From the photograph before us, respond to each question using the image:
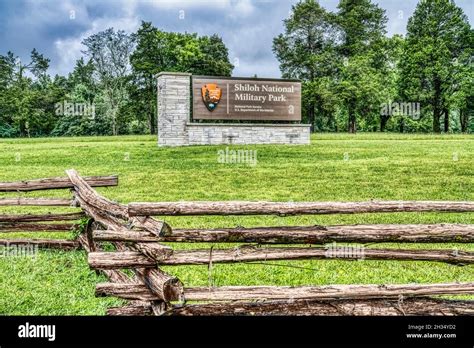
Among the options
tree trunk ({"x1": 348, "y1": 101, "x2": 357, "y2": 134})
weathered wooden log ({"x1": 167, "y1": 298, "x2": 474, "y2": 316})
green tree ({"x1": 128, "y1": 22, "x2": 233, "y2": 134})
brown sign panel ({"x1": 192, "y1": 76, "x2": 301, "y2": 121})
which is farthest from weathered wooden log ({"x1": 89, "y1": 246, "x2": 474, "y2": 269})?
brown sign panel ({"x1": 192, "y1": 76, "x2": 301, "y2": 121})

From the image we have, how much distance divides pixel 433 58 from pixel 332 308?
15.0 ft

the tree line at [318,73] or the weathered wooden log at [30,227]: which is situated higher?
the tree line at [318,73]

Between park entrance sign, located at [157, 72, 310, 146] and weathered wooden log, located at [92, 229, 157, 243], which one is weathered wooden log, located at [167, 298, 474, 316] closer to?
weathered wooden log, located at [92, 229, 157, 243]

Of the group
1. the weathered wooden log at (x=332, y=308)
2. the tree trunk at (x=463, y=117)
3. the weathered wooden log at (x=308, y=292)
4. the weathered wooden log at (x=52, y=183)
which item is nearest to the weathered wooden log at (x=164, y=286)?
the weathered wooden log at (x=308, y=292)

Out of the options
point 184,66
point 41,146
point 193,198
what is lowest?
point 193,198

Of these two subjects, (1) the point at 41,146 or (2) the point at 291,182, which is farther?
(2) the point at 291,182

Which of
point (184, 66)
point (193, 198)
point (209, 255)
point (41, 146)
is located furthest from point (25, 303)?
point (184, 66)

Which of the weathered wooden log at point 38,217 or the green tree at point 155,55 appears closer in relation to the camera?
the weathered wooden log at point 38,217

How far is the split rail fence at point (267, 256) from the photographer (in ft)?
11.8

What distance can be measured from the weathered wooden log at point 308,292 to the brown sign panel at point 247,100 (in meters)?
6.64

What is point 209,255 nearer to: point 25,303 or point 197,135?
point 25,303

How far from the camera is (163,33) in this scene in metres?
6.25

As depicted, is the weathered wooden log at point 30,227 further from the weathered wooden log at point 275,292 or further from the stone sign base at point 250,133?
the stone sign base at point 250,133
